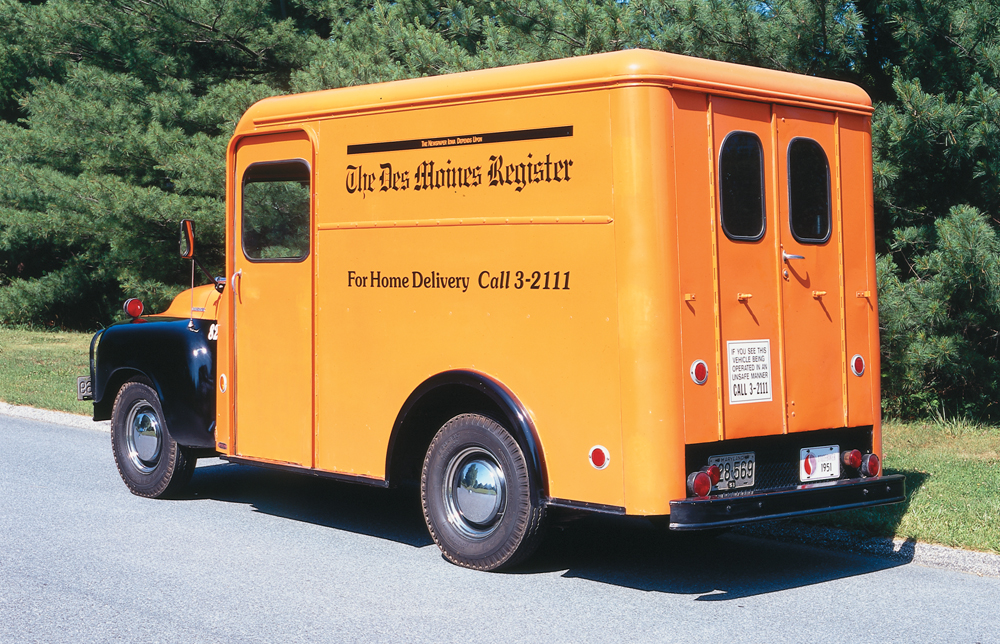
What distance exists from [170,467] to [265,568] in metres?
2.22

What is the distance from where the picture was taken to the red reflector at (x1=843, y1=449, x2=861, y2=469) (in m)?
6.41

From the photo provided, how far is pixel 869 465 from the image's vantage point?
644 cm

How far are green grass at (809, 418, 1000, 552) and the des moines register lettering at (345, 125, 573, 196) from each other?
3.00 meters

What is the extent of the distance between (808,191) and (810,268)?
46cm

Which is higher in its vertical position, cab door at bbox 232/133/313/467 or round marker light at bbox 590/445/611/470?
cab door at bbox 232/133/313/467

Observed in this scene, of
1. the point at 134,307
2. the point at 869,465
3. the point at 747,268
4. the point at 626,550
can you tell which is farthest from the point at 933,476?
the point at 134,307

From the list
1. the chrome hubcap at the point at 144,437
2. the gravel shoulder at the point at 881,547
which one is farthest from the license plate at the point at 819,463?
the chrome hubcap at the point at 144,437

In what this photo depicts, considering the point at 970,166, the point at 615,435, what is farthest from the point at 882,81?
the point at 615,435

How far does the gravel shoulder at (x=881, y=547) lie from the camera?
624 centimetres

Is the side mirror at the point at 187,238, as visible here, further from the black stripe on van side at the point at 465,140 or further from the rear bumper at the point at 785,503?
the rear bumper at the point at 785,503

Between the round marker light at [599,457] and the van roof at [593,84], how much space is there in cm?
190

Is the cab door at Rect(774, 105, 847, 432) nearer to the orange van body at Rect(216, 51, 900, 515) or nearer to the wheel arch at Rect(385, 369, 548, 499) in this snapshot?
the orange van body at Rect(216, 51, 900, 515)

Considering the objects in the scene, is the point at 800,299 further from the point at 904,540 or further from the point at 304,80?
the point at 304,80

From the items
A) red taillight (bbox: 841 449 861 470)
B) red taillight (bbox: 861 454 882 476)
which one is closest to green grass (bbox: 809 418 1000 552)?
red taillight (bbox: 861 454 882 476)
